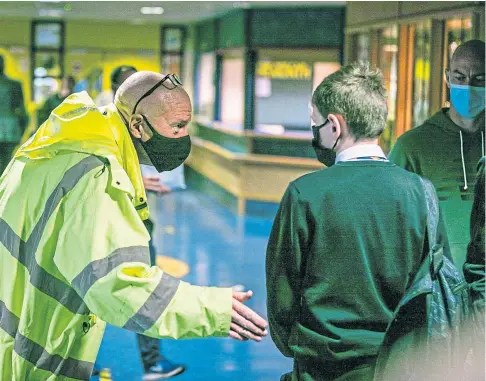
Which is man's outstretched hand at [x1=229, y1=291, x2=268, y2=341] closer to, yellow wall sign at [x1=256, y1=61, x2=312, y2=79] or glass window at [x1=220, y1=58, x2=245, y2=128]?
yellow wall sign at [x1=256, y1=61, x2=312, y2=79]

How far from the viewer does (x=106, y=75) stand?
14945 mm

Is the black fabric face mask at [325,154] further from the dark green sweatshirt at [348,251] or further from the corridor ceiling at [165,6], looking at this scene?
the corridor ceiling at [165,6]

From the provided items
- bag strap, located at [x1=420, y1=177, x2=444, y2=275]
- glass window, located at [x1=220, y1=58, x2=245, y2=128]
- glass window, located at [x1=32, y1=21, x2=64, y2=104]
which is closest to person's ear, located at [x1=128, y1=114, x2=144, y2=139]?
bag strap, located at [x1=420, y1=177, x2=444, y2=275]

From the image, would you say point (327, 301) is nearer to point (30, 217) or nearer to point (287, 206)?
point (287, 206)

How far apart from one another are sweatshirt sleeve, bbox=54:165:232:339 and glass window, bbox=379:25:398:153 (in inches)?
108

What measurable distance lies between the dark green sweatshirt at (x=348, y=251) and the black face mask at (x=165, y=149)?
0.31m

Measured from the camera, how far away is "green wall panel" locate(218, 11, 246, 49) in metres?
10.3

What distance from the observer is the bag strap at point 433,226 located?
2178 mm

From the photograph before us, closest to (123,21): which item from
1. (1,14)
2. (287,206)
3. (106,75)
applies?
(106,75)

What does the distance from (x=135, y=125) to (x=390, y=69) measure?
298 centimetres

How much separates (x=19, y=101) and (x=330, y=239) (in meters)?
3.17

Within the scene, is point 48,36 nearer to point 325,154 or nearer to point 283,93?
point 283,93

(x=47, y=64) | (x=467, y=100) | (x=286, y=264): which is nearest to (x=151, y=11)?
(x=47, y=64)

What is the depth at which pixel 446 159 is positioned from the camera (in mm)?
2963
